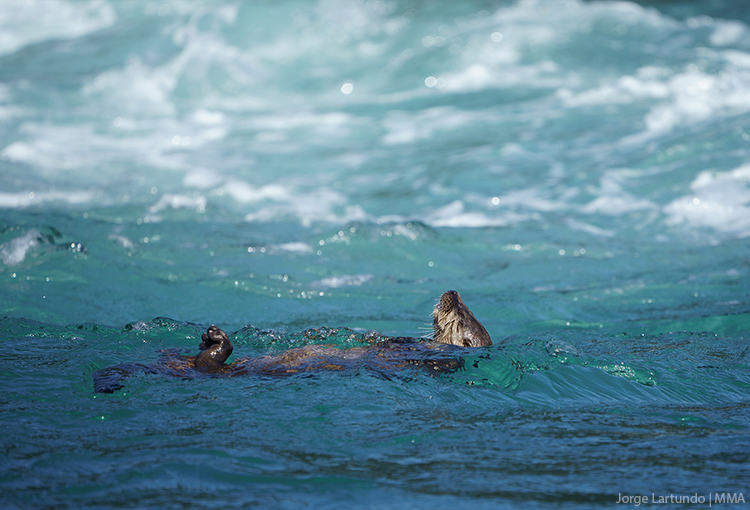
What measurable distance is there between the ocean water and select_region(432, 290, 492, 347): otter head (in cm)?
21

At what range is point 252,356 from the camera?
17.9ft

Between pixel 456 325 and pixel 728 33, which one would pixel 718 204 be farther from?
pixel 728 33

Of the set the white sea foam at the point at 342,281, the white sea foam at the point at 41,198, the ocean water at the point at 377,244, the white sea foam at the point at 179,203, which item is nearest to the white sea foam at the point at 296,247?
the ocean water at the point at 377,244

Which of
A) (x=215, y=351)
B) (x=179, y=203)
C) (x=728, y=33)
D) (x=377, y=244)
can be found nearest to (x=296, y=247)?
(x=377, y=244)

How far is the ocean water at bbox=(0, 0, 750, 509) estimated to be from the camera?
3.76 metres

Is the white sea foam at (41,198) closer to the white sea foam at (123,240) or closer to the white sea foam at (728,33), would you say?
the white sea foam at (123,240)

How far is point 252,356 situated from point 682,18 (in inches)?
720

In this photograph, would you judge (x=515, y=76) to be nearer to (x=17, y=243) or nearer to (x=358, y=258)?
(x=358, y=258)

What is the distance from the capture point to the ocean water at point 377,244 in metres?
3.76

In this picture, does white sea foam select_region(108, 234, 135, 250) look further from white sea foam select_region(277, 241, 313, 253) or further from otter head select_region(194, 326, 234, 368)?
otter head select_region(194, 326, 234, 368)

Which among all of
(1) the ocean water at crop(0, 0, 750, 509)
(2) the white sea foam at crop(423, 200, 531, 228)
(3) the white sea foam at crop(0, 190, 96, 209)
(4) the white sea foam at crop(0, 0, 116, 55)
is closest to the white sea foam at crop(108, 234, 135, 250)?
(1) the ocean water at crop(0, 0, 750, 509)

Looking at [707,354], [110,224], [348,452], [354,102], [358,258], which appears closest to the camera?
[348,452]

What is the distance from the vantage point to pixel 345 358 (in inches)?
205

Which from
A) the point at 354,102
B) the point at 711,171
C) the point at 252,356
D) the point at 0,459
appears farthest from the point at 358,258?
the point at 354,102
